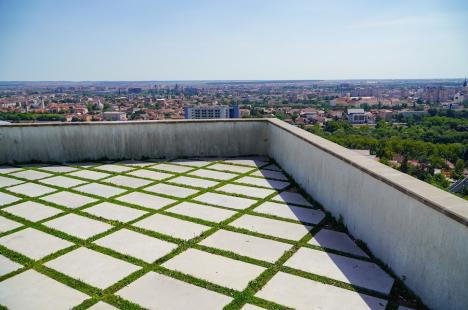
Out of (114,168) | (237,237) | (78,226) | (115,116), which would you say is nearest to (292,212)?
(237,237)

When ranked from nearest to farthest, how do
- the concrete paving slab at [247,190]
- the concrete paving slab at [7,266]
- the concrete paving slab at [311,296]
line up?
the concrete paving slab at [311,296] → the concrete paving slab at [7,266] → the concrete paving slab at [247,190]

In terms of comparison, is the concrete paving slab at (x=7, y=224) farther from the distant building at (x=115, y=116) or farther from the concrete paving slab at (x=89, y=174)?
the distant building at (x=115, y=116)

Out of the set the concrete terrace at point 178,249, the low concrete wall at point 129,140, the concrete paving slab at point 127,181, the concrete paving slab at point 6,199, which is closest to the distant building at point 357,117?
the low concrete wall at point 129,140

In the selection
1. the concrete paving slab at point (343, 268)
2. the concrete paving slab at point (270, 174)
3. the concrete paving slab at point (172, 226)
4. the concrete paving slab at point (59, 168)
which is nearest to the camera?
the concrete paving slab at point (343, 268)

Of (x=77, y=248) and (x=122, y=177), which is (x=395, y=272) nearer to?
(x=77, y=248)

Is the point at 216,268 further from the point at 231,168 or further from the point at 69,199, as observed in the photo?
the point at 231,168
